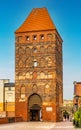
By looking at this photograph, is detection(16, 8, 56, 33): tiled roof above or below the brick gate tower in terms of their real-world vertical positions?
above

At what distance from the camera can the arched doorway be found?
59.0m

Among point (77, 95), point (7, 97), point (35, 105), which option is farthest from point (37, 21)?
point (77, 95)

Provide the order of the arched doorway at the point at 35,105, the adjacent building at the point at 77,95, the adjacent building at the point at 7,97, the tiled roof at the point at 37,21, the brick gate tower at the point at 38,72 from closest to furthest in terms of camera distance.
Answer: the brick gate tower at the point at 38,72 → the arched doorway at the point at 35,105 → the tiled roof at the point at 37,21 → the adjacent building at the point at 7,97 → the adjacent building at the point at 77,95

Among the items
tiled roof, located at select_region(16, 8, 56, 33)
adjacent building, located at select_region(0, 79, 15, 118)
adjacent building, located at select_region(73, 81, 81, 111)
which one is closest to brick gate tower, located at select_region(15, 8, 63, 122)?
tiled roof, located at select_region(16, 8, 56, 33)

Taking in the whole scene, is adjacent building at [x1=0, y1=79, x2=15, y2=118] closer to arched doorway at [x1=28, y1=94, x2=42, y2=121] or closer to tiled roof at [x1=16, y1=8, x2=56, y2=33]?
arched doorway at [x1=28, y1=94, x2=42, y2=121]

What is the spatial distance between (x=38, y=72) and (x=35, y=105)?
5.43 meters

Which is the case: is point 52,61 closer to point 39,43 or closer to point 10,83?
point 39,43

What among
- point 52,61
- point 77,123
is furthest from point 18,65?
point 77,123

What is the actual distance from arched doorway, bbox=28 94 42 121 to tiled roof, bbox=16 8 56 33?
11396 millimetres

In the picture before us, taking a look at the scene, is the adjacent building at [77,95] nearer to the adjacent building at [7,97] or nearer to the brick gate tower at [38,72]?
the brick gate tower at [38,72]

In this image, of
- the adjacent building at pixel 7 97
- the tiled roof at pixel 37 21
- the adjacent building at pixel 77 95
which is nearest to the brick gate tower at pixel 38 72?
the tiled roof at pixel 37 21

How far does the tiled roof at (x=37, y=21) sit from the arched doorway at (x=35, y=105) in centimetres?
1140

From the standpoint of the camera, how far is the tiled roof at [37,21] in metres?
60.8

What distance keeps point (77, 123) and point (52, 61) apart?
967 inches
